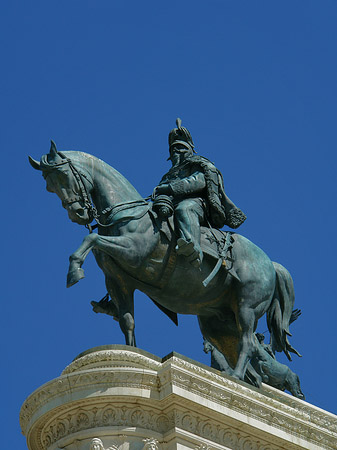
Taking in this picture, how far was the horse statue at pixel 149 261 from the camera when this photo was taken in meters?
22.8

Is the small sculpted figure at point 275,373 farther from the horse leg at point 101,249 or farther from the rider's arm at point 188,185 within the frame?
the horse leg at point 101,249

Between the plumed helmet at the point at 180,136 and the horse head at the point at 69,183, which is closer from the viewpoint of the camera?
the horse head at the point at 69,183

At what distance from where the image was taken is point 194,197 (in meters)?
24.2

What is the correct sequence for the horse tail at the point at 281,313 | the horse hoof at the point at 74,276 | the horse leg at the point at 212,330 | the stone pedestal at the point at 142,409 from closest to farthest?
1. the stone pedestal at the point at 142,409
2. the horse hoof at the point at 74,276
3. the horse leg at the point at 212,330
4. the horse tail at the point at 281,313

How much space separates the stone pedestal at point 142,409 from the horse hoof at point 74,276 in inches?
48.1

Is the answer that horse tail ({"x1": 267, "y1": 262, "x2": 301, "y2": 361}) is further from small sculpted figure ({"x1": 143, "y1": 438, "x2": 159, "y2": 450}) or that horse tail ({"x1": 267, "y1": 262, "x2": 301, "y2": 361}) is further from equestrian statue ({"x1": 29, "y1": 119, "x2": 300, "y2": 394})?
small sculpted figure ({"x1": 143, "y1": 438, "x2": 159, "y2": 450})

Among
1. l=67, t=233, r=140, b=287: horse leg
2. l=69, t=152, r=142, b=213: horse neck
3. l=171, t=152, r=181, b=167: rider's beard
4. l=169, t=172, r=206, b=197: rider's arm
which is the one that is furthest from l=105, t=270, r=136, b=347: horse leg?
l=171, t=152, r=181, b=167: rider's beard

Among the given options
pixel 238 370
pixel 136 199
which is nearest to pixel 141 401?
pixel 238 370

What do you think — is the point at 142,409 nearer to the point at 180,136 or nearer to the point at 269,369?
the point at 269,369

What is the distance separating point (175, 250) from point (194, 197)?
152cm

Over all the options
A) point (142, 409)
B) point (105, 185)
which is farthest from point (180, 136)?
point (142, 409)

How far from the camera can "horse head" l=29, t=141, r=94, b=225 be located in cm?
2294

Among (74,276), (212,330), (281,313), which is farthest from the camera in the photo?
(281,313)

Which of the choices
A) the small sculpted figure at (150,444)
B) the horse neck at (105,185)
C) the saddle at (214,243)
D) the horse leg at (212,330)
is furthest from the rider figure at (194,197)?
the small sculpted figure at (150,444)
